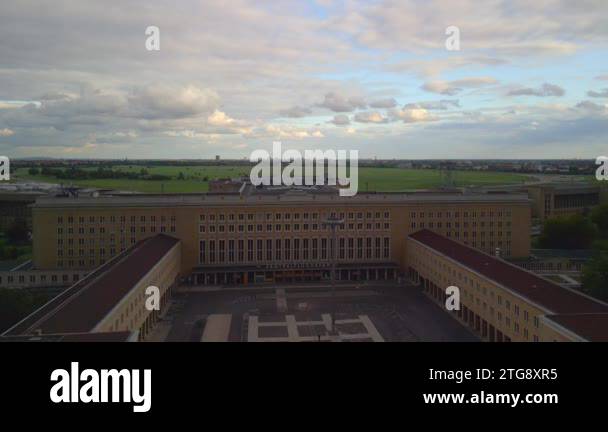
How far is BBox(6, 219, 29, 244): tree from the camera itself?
53.2m

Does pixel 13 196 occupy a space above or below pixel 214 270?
above

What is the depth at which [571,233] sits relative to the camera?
4647 centimetres

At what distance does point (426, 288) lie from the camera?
3516 cm

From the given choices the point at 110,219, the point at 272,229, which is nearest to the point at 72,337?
the point at 110,219

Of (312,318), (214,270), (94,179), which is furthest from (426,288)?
(94,179)

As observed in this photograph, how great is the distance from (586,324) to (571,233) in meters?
33.5

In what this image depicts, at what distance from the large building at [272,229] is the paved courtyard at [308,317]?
11.6 feet

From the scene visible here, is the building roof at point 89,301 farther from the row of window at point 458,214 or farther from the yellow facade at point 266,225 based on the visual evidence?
the row of window at point 458,214

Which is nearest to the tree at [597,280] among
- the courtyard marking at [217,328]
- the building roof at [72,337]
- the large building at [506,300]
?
the large building at [506,300]

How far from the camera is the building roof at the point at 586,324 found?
15.4 meters

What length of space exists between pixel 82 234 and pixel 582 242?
41.9 meters

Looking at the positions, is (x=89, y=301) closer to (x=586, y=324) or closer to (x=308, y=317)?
(x=308, y=317)
